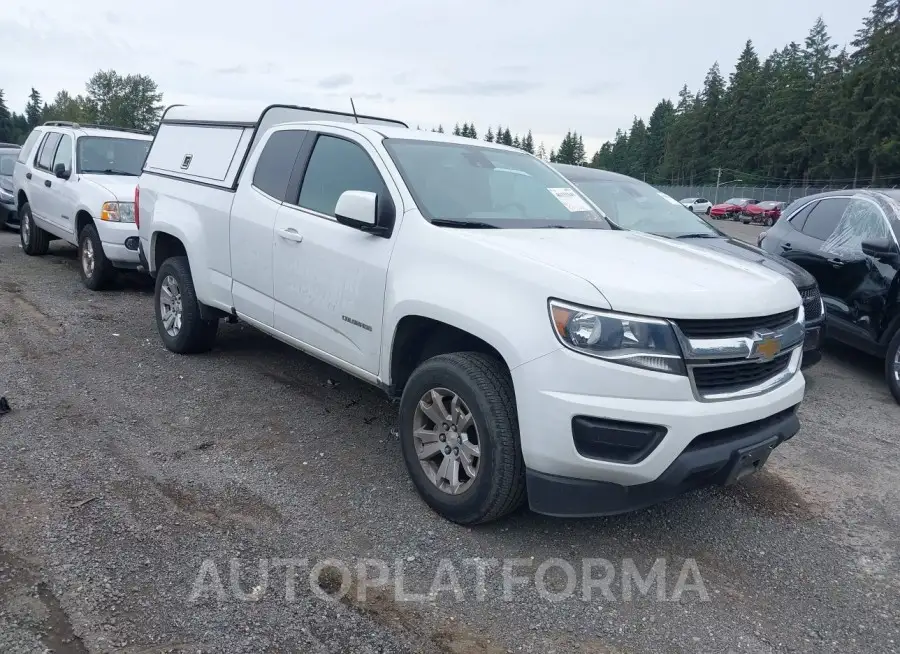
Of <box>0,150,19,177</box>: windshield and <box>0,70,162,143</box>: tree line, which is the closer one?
<box>0,150,19,177</box>: windshield

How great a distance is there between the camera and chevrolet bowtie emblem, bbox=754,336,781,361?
10.7ft

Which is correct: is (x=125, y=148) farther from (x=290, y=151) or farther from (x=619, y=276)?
(x=619, y=276)

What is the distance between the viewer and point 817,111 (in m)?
69.6

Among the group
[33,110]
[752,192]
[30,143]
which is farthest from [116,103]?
[30,143]

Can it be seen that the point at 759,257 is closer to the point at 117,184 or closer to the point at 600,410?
the point at 600,410

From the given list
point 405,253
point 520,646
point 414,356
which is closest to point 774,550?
point 520,646

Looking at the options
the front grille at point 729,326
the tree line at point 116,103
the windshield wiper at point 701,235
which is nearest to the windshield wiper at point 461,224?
the front grille at point 729,326

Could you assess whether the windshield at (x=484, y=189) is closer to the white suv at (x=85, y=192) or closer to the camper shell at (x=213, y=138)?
the camper shell at (x=213, y=138)

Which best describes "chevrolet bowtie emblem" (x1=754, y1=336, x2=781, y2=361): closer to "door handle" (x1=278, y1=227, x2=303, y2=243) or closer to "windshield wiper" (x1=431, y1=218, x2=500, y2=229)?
"windshield wiper" (x1=431, y1=218, x2=500, y2=229)

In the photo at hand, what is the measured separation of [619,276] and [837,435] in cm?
304

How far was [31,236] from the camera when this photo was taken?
36.3 feet

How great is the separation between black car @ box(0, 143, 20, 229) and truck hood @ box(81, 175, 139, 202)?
18.6ft

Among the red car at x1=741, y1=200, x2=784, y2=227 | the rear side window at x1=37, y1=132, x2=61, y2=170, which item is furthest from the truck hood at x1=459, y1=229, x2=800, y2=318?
the red car at x1=741, y1=200, x2=784, y2=227

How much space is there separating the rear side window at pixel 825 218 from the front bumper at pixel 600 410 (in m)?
4.91
